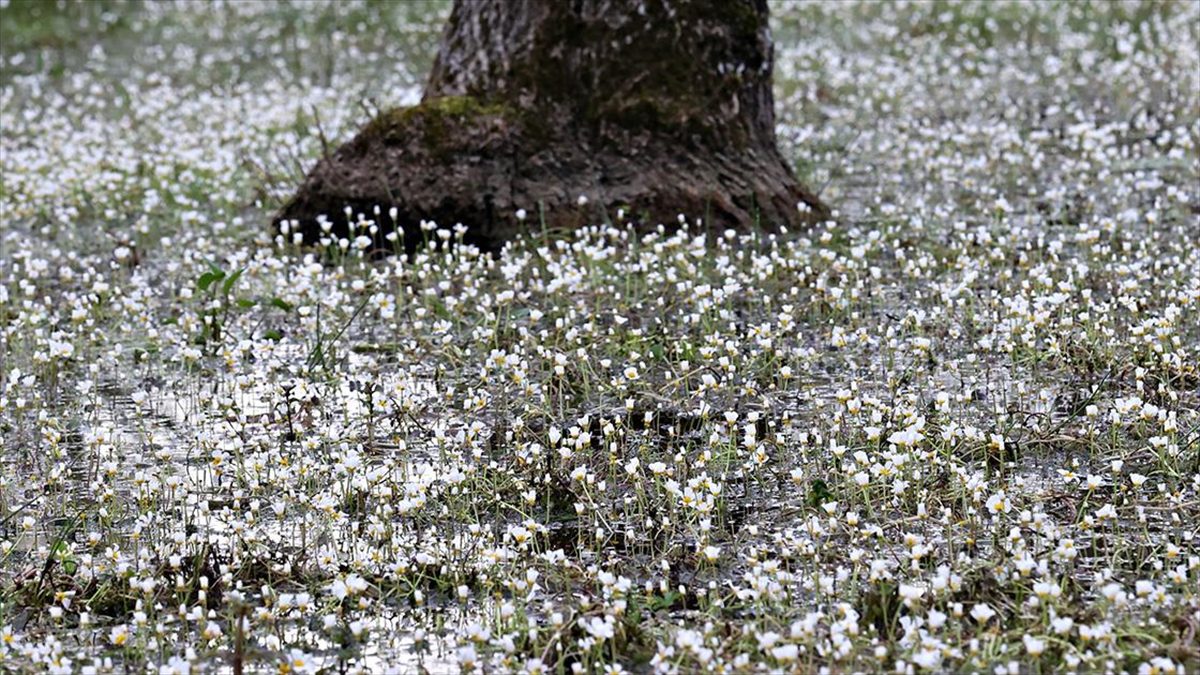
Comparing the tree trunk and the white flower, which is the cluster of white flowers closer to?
the white flower

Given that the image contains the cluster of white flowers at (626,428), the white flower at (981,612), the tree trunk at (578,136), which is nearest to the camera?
the white flower at (981,612)

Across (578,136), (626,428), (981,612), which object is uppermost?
(578,136)

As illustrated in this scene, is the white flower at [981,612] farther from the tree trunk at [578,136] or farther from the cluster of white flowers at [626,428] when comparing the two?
the tree trunk at [578,136]

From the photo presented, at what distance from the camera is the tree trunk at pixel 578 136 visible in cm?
923

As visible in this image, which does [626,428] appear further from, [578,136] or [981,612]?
[578,136]

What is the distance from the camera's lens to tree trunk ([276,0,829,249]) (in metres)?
9.23

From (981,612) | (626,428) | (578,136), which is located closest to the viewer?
(981,612)

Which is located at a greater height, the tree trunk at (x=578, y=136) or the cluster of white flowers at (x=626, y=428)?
the tree trunk at (x=578, y=136)

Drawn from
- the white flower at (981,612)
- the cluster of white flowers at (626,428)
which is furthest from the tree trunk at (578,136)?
the white flower at (981,612)

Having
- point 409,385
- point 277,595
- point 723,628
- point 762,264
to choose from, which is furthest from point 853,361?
point 277,595

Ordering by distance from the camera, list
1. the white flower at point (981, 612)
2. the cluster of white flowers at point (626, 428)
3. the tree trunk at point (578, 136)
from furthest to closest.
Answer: the tree trunk at point (578, 136), the cluster of white flowers at point (626, 428), the white flower at point (981, 612)

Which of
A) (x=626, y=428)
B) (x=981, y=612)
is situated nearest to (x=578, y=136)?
(x=626, y=428)

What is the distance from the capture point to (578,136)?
9.40 m

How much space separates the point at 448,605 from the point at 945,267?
437 cm
